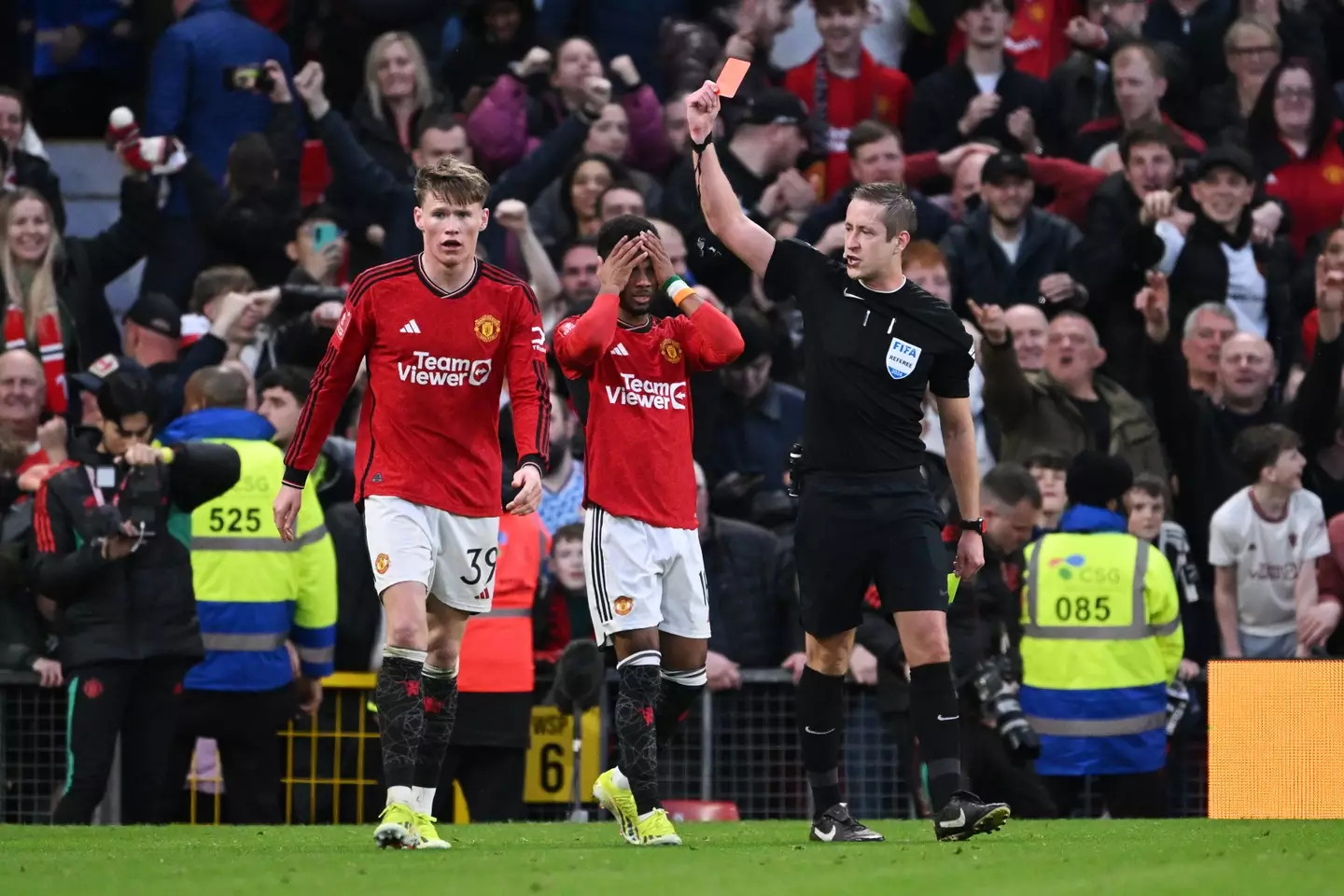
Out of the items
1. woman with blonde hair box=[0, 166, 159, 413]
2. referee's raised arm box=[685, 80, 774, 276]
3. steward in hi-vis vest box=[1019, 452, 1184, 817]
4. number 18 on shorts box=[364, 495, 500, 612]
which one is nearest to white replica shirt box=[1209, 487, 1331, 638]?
steward in hi-vis vest box=[1019, 452, 1184, 817]

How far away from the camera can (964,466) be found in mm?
8867

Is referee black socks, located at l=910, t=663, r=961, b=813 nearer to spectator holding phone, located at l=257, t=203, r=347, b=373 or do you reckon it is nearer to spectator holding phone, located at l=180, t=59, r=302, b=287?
spectator holding phone, located at l=257, t=203, r=347, b=373

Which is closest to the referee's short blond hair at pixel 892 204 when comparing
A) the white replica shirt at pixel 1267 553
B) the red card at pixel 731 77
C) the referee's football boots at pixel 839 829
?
the red card at pixel 731 77

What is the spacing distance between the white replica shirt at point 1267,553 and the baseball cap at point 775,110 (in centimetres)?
381

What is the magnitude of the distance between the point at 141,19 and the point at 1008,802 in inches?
329

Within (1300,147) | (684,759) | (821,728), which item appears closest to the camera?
(821,728)

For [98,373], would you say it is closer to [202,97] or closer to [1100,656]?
[202,97]

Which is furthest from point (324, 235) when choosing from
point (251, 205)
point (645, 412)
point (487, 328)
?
point (487, 328)

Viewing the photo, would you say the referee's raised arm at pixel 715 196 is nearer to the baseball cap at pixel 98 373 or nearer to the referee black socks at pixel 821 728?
the referee black socks at pixel 821 728

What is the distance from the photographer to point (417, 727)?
862 centimetres

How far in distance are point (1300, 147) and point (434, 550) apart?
8.88m

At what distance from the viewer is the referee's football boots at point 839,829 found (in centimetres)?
896

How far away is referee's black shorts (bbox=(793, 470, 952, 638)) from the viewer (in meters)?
8.66

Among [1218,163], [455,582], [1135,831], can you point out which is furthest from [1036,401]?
[455,582]
